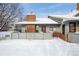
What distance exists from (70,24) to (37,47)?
529 millimetres

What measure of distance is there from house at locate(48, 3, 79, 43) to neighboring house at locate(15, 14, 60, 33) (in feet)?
0.22

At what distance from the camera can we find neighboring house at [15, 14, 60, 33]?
7.16 feet

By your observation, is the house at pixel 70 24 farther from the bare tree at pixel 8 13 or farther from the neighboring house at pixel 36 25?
the bare tree at pixel 8 13

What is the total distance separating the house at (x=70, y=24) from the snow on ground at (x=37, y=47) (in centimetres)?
11

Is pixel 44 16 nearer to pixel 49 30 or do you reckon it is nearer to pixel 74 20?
pixel 49 30

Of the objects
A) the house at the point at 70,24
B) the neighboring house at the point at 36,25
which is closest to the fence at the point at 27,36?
the neighboring house at the point at 36,25

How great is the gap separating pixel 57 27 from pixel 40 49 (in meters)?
0.37

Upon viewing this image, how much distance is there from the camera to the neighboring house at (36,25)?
218cm

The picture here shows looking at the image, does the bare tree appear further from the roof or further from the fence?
the roof

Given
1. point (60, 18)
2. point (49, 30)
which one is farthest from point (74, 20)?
point (49, 30)

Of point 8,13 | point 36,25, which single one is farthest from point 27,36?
point 8,13

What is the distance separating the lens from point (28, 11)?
228cm

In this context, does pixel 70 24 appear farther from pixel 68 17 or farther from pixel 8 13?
pixel 8 13

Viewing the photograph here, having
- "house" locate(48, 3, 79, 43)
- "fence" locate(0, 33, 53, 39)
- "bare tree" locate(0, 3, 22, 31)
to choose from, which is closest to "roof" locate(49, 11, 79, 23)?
"house" locate(48, 3, 79, 43)
